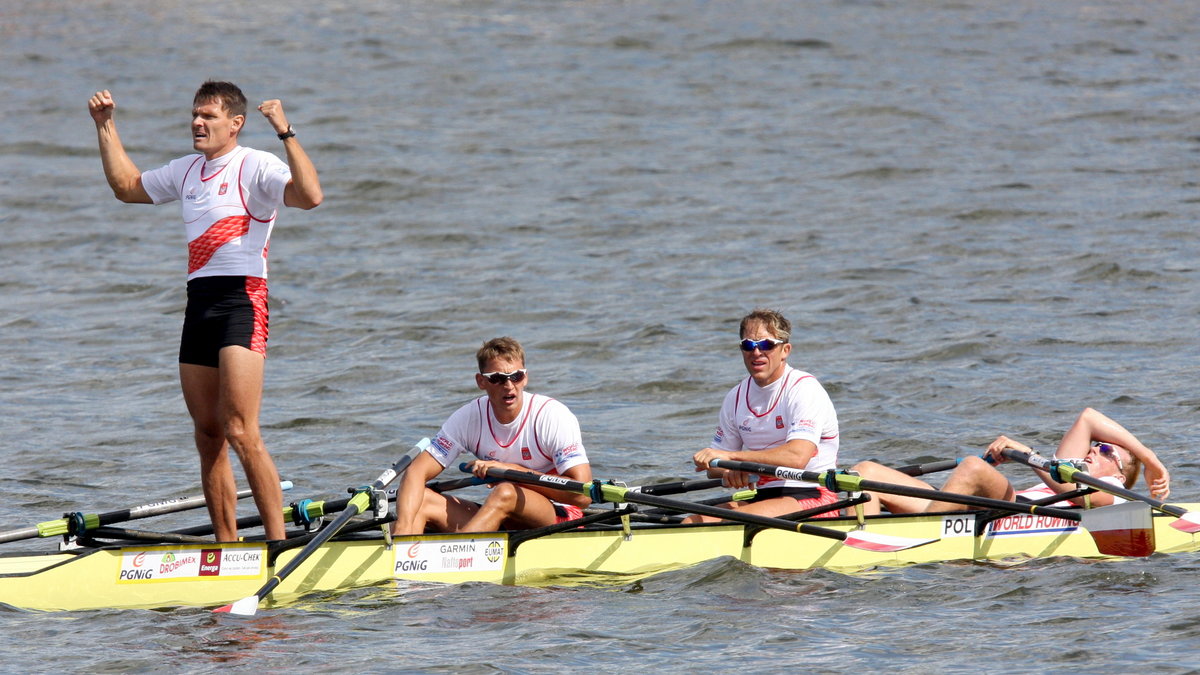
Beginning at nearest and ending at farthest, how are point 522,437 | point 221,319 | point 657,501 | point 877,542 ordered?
point 221,319 < point 657,501 < point 877,542 < point 522,437

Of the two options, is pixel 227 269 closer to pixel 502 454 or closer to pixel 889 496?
pixel 502 454

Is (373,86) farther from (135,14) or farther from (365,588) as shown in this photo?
(365,588)

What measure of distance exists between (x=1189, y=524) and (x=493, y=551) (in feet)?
13.1

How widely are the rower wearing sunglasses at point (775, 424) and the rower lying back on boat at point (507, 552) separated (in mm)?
240

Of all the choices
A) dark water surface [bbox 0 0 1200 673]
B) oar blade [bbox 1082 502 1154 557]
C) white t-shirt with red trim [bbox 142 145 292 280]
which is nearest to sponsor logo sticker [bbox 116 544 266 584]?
dark water surface [bbox 0 0 1200 673]

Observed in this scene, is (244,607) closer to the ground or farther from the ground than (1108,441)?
closer to the ground

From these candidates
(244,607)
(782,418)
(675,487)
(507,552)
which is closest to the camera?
(244,607)

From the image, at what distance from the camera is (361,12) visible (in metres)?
29.6

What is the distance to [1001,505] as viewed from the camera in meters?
8.59

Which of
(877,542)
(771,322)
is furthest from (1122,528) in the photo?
(771,322)

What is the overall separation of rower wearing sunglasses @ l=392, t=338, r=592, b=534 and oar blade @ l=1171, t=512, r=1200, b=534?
341 centimetres

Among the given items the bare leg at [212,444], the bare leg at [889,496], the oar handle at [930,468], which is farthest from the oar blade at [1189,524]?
the bare leg at [212,444]

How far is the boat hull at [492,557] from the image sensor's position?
806 centimetres

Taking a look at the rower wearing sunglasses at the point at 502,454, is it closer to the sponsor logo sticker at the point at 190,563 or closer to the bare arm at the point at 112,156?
the sponsor logo sticker at the point at 190,563
